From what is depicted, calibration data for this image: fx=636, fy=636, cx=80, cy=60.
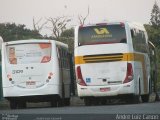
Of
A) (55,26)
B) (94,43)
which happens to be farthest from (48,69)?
(55,26)

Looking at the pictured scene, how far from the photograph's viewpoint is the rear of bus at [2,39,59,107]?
917 inches

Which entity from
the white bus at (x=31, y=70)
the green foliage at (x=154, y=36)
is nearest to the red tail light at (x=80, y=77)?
the white bus at (x=31, y=70)

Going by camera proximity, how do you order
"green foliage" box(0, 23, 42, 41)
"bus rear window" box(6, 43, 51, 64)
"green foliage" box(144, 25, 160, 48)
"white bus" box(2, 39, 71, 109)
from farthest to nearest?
"green foliage" box(144, 25, 160, 48) < "green foliage" box(0, 23, 42, 41) < "bus rear window" box(6, 43, 51, 64) < "white bus" box(2, 39, 71, 109)

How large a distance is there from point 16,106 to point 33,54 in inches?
86.2

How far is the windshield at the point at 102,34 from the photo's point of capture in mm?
23328

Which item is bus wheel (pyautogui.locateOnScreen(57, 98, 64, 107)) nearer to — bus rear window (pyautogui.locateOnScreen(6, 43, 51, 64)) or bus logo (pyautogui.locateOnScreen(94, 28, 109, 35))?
bus rear window (pyautogui.locateOnScreen(6, 43, 51, 64))

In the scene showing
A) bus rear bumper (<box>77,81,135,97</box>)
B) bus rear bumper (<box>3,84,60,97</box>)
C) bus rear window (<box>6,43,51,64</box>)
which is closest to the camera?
bus rear bumper (<box>77,81,135,97</box>)

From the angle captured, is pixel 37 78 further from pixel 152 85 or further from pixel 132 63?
pixel 152 85

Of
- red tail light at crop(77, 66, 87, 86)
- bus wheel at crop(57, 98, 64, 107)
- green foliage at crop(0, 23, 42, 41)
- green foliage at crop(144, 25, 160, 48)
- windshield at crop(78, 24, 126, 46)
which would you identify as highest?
windshield at crop(78, 24, 126, 46)

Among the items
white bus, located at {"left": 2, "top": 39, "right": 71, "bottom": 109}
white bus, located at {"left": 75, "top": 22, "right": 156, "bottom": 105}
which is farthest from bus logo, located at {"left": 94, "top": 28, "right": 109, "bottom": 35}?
white bus, located at {"left": 2, "top": 39, "right": 71, "bottom": 109}

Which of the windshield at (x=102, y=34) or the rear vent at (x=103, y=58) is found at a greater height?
the windshield at (x=102, y=34)

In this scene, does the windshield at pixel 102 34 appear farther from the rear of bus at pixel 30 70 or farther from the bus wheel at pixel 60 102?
the bus wheel at pixel 60 102

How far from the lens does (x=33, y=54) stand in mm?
23562

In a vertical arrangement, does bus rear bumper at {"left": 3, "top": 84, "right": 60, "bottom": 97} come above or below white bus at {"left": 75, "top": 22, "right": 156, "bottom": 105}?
below
